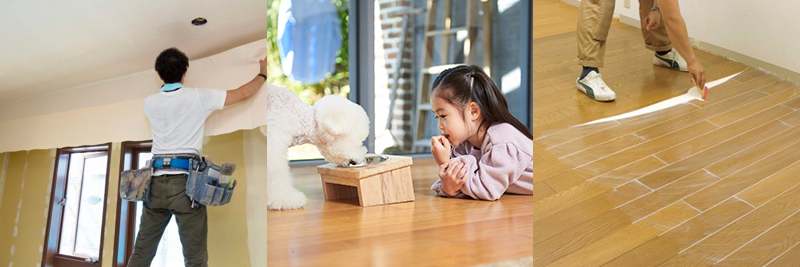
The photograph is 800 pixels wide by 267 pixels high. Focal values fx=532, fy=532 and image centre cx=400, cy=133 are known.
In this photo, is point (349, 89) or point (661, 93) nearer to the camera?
point (349, 89)

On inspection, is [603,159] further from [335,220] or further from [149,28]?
[149,28]

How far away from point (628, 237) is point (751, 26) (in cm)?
45

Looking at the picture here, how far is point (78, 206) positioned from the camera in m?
0.58

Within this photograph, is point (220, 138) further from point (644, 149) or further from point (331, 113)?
point (644, 149)

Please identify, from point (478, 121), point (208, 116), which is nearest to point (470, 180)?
point (478, 121)

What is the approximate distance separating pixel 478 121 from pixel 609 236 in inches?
11.2

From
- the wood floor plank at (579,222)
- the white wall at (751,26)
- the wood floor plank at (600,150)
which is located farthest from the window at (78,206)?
the white wall at (751,26)

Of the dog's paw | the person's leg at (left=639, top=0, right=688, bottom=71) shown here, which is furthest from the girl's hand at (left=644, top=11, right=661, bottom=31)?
the dog's paw

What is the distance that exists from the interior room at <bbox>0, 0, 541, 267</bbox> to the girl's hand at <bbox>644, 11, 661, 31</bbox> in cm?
41

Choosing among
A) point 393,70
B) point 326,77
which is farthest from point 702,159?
point 326,77

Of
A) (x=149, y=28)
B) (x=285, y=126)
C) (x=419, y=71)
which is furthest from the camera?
(x=419, y=71)

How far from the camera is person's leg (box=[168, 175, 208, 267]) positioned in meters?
0.54

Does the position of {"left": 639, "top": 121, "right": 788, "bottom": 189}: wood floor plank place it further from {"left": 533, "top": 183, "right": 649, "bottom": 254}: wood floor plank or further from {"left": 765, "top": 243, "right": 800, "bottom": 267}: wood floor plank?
{"left": 765, "top": 243, "right": 800, "bottom": 267}: wood floor plank

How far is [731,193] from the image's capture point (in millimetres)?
923
